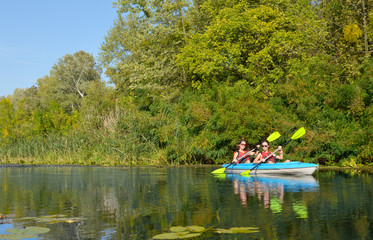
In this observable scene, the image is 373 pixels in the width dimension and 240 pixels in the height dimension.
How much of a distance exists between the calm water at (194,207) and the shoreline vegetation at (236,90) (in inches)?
291

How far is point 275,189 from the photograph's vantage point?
14.1 meters

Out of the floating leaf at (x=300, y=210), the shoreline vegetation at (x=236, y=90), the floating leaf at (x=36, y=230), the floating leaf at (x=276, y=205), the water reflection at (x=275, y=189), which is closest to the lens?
the floating leaf at (x=36, y=230)

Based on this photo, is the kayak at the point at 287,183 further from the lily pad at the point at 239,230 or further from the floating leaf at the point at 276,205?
the lily pad at the point at 239,230

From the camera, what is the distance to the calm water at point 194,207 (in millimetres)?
7949

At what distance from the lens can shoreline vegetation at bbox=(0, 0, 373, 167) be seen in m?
23.9

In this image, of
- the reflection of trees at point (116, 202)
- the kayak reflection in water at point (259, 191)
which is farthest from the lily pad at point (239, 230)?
the kayak reflection in water at point (259, 191)

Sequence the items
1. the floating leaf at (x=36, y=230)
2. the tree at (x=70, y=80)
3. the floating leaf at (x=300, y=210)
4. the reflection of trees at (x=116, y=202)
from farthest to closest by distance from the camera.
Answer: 1. the tree at (x=70, y=80)
2. the floating leaf at (x=300, y=210)
3. the reflection of trees at (x=116, y=202)
4. the floating leaf at (x=36, y=230)

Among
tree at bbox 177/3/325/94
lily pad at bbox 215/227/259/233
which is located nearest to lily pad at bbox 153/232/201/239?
lily pad at bbox 215/227/259/233

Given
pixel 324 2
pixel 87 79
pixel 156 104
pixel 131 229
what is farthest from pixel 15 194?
pixel 87 79

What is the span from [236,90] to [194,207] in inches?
631

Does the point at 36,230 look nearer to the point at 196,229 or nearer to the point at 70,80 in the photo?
the point at 196,229

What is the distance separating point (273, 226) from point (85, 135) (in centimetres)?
2352

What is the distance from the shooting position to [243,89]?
1006 inches

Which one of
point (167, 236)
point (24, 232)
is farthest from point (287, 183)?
point (24, 232)
